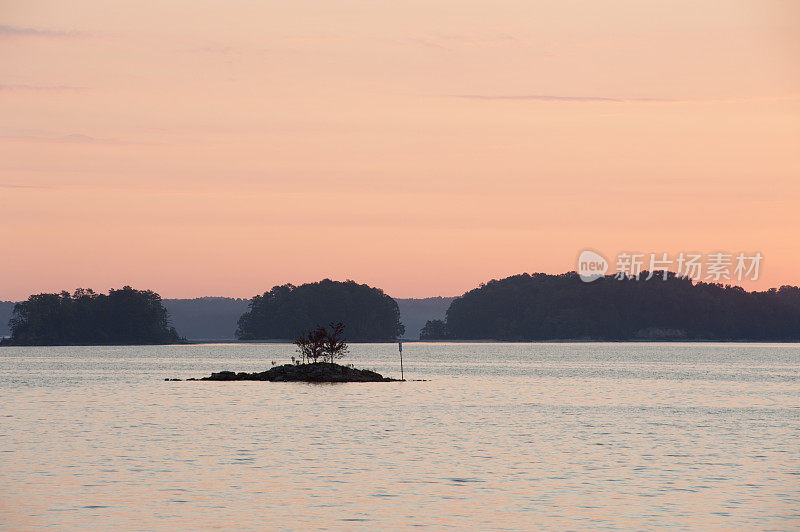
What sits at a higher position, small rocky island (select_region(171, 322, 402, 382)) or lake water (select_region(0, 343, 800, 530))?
small rocky island (select_region(171, 322, 402, 382))

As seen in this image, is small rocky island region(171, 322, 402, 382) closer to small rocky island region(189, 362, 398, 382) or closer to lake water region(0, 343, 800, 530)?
small rocky island region(189, 362, 398, 382)

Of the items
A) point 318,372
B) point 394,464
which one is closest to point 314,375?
point 318,372

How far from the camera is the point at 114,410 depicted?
80.2m

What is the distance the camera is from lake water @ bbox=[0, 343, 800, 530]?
34.9 meters

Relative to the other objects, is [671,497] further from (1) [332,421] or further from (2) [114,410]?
(2) [114,410]

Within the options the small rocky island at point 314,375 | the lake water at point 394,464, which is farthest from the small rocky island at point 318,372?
the lake water at point 394,464

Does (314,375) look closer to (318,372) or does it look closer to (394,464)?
(318,372)

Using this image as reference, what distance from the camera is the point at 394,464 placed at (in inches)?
1881

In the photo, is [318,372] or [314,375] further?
[318,372]

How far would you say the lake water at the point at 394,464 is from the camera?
34.9 meters

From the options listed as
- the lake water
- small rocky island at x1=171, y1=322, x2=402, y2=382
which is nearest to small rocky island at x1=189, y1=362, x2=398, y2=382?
small rocky island at x1=171, y1=322, x2=402, y2=382

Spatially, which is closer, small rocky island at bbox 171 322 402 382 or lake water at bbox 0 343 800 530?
lake water at bbox 0 343 800 530

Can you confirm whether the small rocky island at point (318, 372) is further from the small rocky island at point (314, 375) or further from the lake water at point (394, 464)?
the lake water at point (394, 464)

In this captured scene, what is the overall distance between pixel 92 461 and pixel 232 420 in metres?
22.5
